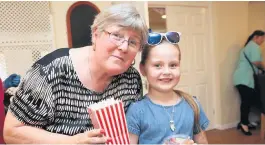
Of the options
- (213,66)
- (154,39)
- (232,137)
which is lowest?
(232,137)

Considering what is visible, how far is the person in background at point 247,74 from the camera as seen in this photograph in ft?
11.5

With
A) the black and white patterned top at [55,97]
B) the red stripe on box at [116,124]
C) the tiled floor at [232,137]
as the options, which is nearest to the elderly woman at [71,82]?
the black and white patterned top at [55,97]

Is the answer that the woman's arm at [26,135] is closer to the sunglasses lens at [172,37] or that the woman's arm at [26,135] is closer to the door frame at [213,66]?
the sunglasses lens at [172,37]

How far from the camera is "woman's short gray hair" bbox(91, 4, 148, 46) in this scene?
0.81 meters

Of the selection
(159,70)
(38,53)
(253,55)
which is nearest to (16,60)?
(38,53)

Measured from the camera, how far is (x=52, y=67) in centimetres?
86

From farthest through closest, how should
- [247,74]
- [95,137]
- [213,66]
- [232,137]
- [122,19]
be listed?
[213,66] < [247,74] < [232,137] < [122,19] < [95,137]

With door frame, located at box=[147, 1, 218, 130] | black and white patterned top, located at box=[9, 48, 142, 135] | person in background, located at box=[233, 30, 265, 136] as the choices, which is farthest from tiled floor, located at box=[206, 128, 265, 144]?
black and white patterned top, located at box=[9, 48, 142, 135]

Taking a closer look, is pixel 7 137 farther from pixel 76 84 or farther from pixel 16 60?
pixel 16 60

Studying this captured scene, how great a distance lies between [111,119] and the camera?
730 millimetres

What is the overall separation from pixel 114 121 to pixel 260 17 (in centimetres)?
423

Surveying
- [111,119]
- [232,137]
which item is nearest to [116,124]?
[111,119]

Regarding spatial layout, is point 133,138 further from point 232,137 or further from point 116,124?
point 232,137

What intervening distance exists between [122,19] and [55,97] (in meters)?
0.34
